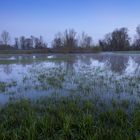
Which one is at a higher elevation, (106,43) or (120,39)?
(120,39)

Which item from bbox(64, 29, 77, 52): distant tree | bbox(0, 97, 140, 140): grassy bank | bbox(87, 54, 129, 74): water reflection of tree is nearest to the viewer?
bbox(0, 97, 140, 140): grassy bank

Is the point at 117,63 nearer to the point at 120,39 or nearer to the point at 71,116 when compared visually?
the point at 71,116

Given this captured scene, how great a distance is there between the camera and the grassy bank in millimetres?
4312

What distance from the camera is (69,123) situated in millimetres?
4809

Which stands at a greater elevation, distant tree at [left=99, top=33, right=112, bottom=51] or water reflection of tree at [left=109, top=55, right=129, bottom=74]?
distant tree at [left=99, top=33, right=112, bottom=51]

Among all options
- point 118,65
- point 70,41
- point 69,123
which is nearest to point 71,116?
point 69,123

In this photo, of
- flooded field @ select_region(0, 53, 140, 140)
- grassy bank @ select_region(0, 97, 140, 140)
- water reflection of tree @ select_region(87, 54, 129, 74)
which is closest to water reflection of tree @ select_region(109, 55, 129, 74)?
water reflection of tree @ select_region(87, 54, 129, 74)

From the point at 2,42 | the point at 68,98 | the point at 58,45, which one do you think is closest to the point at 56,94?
the point at 68,98

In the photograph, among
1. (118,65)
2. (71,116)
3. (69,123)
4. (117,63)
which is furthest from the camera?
(117,63)

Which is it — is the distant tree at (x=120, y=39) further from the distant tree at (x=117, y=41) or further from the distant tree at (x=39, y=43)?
the distant tree at (x=39, y=43)

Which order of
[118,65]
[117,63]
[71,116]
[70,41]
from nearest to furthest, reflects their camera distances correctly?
[71,116] < [118,65] < [117,63] < [70,41]

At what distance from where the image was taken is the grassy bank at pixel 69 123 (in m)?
4.31

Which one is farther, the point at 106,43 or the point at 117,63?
the point at 106,43

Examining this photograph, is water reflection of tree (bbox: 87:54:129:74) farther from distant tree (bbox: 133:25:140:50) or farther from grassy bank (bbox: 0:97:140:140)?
distant tree (bbox: 133:25:140:50)
